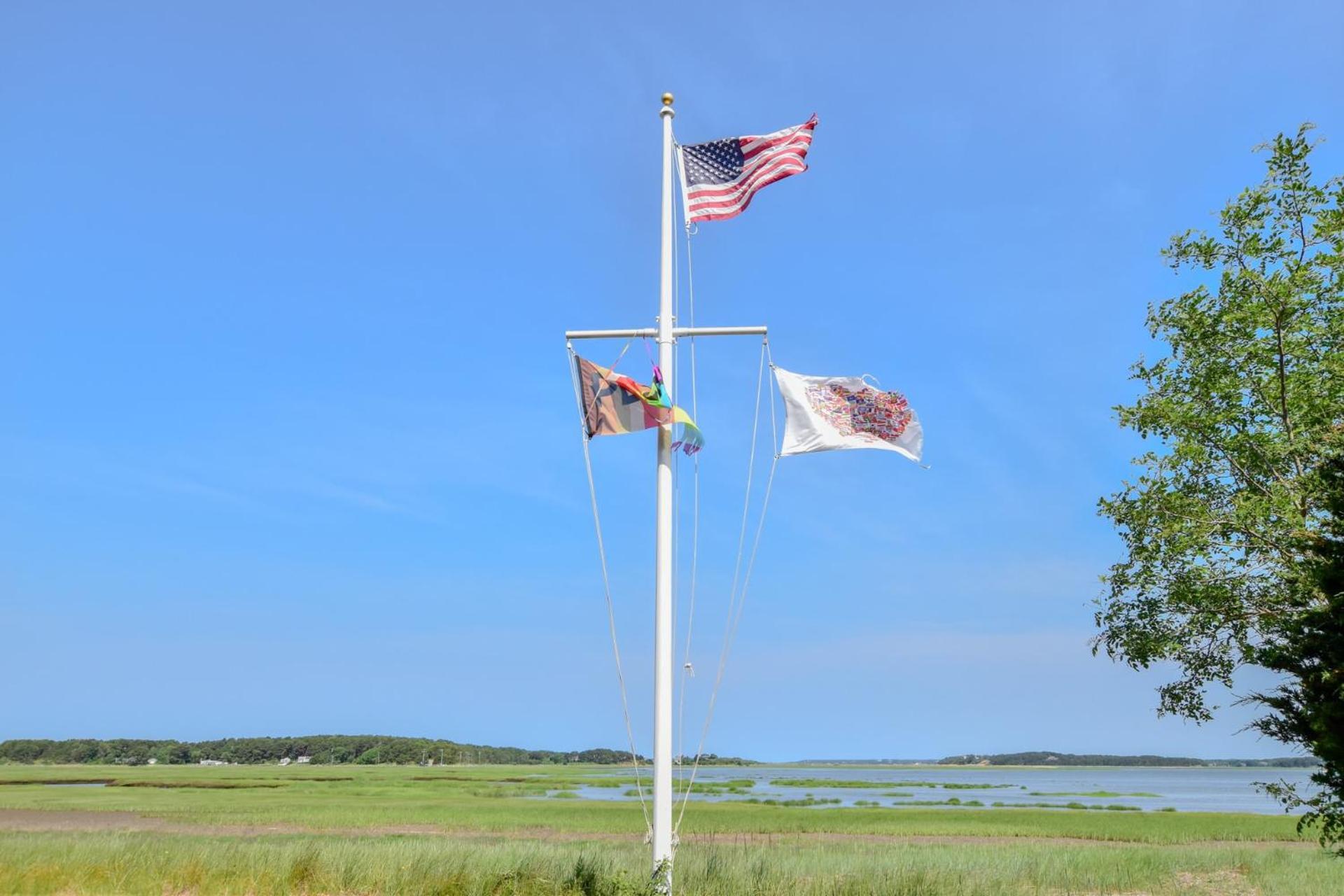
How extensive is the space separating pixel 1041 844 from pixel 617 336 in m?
25.7

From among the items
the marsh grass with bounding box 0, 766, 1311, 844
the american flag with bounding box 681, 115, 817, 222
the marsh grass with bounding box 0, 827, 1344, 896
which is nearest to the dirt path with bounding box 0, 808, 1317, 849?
the marsh grass with bounding box 0, 766, 1311, 844

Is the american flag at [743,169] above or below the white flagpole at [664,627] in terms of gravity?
above

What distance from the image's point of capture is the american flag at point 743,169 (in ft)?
36.1

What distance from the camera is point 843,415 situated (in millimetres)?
10547

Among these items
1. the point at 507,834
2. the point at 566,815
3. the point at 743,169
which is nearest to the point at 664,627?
the point at 743,169

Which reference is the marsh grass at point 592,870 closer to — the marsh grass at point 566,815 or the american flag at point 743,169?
the american flag at point 743,169

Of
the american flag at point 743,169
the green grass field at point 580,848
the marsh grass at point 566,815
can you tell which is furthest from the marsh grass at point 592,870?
the marsh grass at point 566,815

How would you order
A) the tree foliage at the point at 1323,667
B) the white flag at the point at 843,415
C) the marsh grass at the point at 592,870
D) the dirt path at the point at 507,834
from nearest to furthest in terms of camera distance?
the tree foliage at the point at 1323,667 → the white flag at the point at 843,415 → the marsh grass at the point at 592,870 → the dirt path at the point at 507,834

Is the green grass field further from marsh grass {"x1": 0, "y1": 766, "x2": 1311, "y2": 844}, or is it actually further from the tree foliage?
the tree foliage

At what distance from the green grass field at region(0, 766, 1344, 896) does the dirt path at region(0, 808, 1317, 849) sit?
0.52 feet

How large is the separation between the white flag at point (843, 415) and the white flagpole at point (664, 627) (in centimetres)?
137

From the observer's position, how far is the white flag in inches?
415

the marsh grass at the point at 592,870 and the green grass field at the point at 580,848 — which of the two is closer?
the marsh grass at the point at 592,870

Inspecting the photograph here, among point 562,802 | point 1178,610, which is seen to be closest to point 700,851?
point 1178,610
